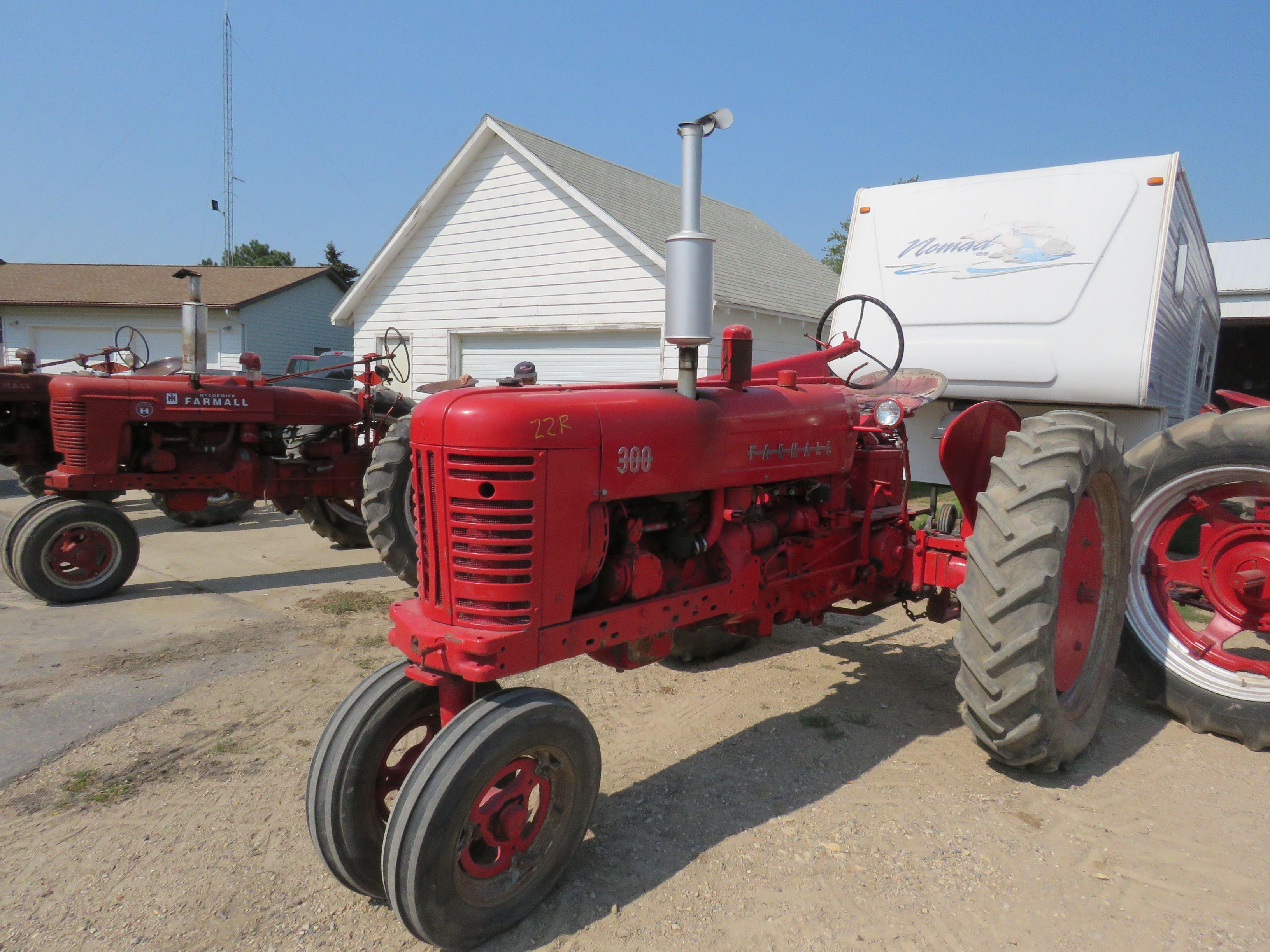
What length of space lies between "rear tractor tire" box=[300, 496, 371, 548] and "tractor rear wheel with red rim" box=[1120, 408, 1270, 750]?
20.9 ft

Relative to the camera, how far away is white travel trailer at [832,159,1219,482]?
213 inches

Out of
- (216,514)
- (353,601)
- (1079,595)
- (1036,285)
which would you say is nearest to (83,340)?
(216,514)

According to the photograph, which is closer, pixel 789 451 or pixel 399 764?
pixel 399 764

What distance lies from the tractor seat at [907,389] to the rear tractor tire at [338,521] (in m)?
5.26

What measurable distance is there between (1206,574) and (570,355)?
811 centimetres

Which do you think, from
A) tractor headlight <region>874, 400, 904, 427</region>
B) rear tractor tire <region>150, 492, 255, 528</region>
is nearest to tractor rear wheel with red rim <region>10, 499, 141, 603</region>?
rear tractor tire <region>150, 492, 255, 528</region>

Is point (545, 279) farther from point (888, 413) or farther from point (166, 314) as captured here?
point (166, 314)

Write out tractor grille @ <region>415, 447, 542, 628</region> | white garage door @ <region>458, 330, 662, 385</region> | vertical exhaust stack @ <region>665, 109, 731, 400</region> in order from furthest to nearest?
white garage door @ <region>458, 330, 662, 385</region> < vertical exhaust stack @ <region>665, 109, 731, 400</region> < tractor grille @ <region>415, 447, 542, 628</region>

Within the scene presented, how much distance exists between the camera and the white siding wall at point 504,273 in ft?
33.9

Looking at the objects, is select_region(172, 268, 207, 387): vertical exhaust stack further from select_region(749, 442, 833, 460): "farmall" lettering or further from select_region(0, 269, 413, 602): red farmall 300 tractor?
select_region(749, 442, 833, 460): "farmall" lettering

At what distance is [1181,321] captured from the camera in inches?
259

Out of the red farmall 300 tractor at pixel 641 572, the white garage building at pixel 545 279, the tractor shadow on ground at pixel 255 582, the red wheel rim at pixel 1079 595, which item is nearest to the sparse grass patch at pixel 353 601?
the tractor shadow on ground at pixel 255 582

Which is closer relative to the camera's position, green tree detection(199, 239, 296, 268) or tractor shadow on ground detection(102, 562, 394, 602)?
tractor shadow on ground detection(102, 562, 394, 602)

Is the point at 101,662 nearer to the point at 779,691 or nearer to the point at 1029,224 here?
the point at 779,691
